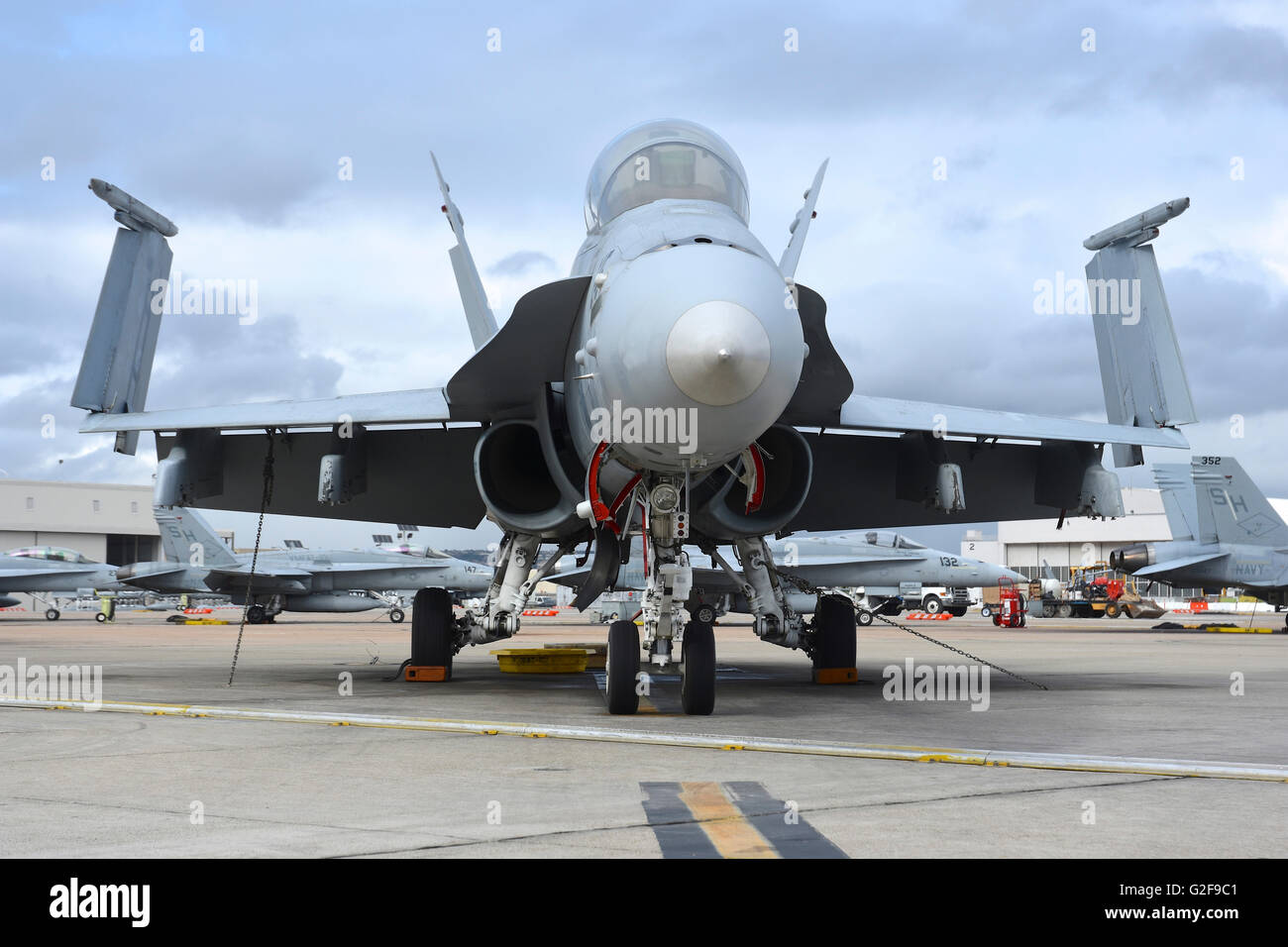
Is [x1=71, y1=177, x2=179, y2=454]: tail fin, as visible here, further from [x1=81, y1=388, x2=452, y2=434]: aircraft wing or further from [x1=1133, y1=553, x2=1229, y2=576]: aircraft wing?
[x1=1133, y1=553, x2=1229, y2=576]: aircraft wing

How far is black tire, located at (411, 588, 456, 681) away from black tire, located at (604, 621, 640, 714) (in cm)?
383

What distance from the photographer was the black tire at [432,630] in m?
12.6

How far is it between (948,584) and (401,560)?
20928 millimetres

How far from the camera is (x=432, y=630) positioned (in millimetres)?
12867

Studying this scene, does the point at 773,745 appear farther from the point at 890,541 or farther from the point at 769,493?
the point at 890,541

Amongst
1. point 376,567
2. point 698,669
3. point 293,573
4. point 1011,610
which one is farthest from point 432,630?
point 1011,610

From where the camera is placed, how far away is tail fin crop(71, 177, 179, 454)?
12.0 metres

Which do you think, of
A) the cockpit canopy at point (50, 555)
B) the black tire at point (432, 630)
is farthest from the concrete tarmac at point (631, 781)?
the cockpit canopy at point (50, 555)

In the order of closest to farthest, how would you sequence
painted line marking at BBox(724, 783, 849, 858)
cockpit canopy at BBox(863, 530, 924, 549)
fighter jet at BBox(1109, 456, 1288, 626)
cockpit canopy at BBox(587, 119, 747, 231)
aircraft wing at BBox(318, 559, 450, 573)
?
1. painted line marking at BBox(724, 783, 849, 858)
2. cockpit canopy at BBox(587, 119, 747, 231)
3. fighter jet at BBox(1109, 456, 1288, 626)
4. cockpit canopy at BBox(863, 530, 924, 549)
5. aircraft wing at BBox(318, 559, 450, 573)

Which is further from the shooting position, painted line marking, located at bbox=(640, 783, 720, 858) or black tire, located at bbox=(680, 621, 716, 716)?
black tire, located at bbox=(680, 621, 716, 716)

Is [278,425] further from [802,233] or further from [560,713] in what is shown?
[802,233]

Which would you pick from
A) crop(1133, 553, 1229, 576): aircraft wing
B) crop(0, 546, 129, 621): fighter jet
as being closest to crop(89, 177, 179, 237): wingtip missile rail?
crop(1133, 553, 1229, 576): aircraft wing

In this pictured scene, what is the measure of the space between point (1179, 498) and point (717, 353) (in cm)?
3430
